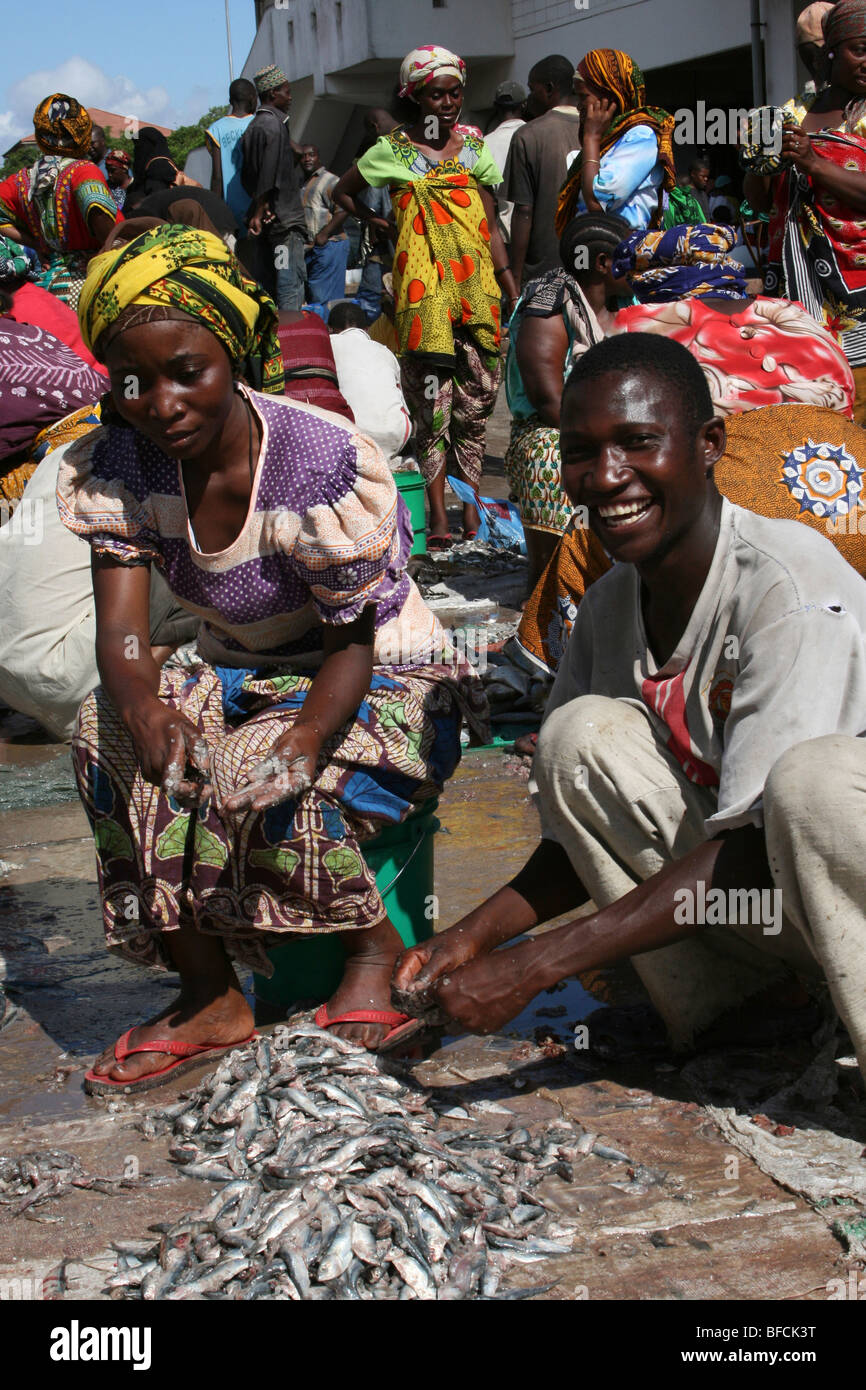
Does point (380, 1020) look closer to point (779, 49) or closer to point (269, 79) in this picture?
point (269, 79)

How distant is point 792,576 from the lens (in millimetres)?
2262

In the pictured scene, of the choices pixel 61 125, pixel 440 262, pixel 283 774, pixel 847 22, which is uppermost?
pixel 61 125

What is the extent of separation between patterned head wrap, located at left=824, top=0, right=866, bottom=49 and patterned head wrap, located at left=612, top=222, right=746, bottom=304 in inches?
41.7

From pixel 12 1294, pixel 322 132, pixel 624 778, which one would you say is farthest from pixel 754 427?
pixel 322 132

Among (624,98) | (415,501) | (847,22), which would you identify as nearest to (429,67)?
(624,98)

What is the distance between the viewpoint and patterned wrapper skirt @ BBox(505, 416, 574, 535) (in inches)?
198

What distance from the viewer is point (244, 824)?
104 inches

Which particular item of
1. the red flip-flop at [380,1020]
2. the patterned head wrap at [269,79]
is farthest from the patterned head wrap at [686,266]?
the patterned head wrap at [269,79]

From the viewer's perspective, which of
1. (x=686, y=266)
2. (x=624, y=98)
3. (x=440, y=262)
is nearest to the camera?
(x=686, y=266)

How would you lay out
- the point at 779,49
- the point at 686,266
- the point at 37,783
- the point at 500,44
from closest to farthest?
the point at 686,266
the point at 37,783
the point at 779,49
the point at 500,44

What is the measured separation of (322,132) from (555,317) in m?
17.0

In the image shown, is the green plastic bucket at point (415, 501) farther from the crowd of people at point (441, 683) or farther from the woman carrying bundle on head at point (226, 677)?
the woman carrying bundle on head at point (226, 677)

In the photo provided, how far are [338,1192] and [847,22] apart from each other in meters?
4.49

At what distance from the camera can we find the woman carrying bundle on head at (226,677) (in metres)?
2.58
